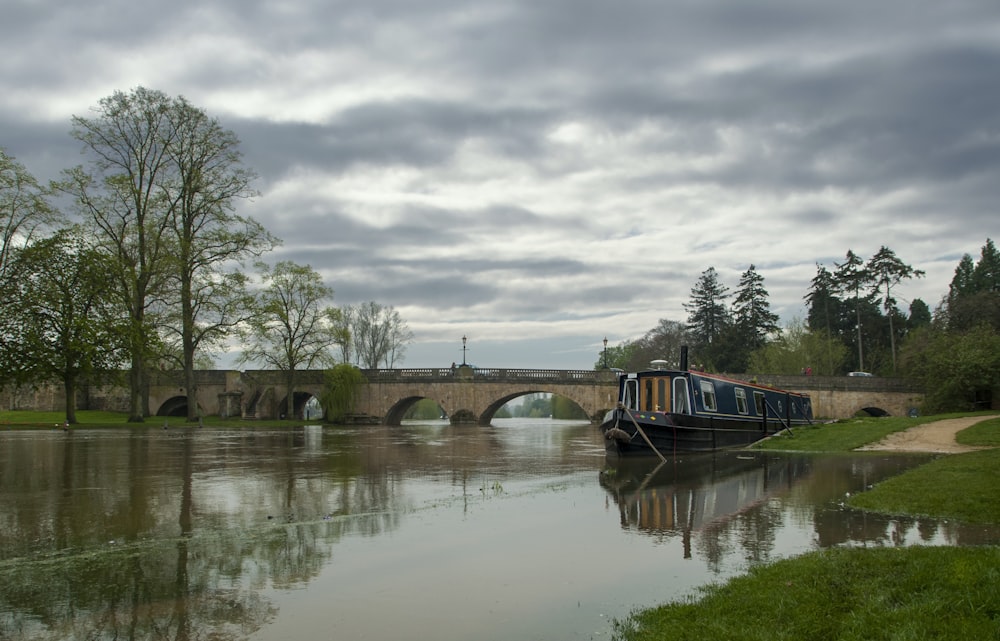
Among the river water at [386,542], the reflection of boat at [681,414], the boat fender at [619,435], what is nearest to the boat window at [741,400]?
the reflection of boat at [681,414]

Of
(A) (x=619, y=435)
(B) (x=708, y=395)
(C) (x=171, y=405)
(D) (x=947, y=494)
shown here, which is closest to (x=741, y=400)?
(B) (x=708, y=395)

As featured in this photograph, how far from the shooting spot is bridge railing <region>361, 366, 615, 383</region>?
59969 mm

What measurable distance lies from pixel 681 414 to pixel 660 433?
125 cm

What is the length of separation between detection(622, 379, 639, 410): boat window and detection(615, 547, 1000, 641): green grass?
2055 centimetres

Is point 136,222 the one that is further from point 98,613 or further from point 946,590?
point 946,590

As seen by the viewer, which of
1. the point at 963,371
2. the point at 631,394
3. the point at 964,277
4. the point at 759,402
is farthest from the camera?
the point at 964,277

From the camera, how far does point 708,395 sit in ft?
96.3

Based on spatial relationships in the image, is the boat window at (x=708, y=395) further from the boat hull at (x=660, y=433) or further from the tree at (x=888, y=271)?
the tree at (x=888, y=271)

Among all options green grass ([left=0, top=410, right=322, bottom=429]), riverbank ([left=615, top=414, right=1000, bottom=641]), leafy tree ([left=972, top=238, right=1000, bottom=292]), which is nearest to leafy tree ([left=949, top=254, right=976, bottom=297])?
leafy tree ([left=972, top=238, right=1000, bottom=292])

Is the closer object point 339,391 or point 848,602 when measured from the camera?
point 848,602

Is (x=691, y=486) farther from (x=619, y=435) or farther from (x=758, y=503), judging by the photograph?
(x=619, y=435)

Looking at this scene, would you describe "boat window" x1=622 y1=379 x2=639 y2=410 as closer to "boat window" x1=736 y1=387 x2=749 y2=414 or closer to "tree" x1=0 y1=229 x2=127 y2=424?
"boat window" x1=736 y1=387 x2=749 y2=414

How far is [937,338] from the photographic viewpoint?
52.5m

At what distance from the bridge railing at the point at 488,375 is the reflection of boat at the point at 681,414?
26207 millimetres
